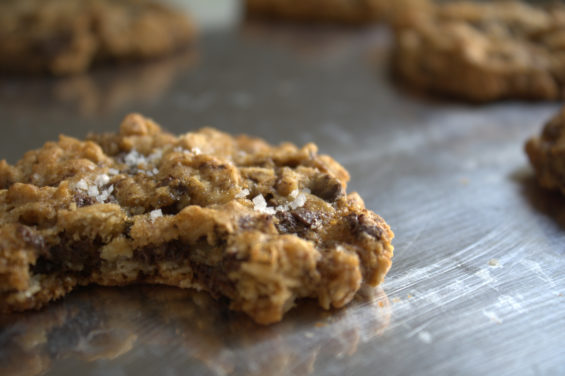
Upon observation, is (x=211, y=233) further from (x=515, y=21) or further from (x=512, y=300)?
(x=515, y=21)

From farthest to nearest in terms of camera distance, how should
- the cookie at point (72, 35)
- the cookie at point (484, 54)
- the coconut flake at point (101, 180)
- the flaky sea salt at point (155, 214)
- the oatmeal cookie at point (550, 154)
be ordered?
the cookie at point (72, 35)
the cookie at point (484, 54)
the oatmeal cookie at point (550, 154)
the coconut flake at point (101, 180)
the flaky sea salt at point (155, 214)

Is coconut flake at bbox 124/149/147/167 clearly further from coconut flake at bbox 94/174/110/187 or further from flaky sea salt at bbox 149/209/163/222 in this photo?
flaky sea salt at bbox 149/209/163/222

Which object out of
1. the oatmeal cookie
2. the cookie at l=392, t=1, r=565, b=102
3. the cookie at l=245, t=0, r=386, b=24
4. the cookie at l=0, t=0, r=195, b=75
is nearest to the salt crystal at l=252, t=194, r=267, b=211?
the oatmeal cookie

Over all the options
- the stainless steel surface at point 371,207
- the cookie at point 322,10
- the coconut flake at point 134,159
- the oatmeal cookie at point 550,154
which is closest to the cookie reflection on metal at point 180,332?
the stainless steel surface at point 371,207

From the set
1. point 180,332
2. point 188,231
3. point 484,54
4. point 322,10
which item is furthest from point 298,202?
point 322,10

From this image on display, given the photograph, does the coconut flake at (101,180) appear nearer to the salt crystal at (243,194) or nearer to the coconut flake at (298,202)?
the salt crystal at (243,194)

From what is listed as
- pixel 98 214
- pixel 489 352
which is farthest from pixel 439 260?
pixel 98 214
